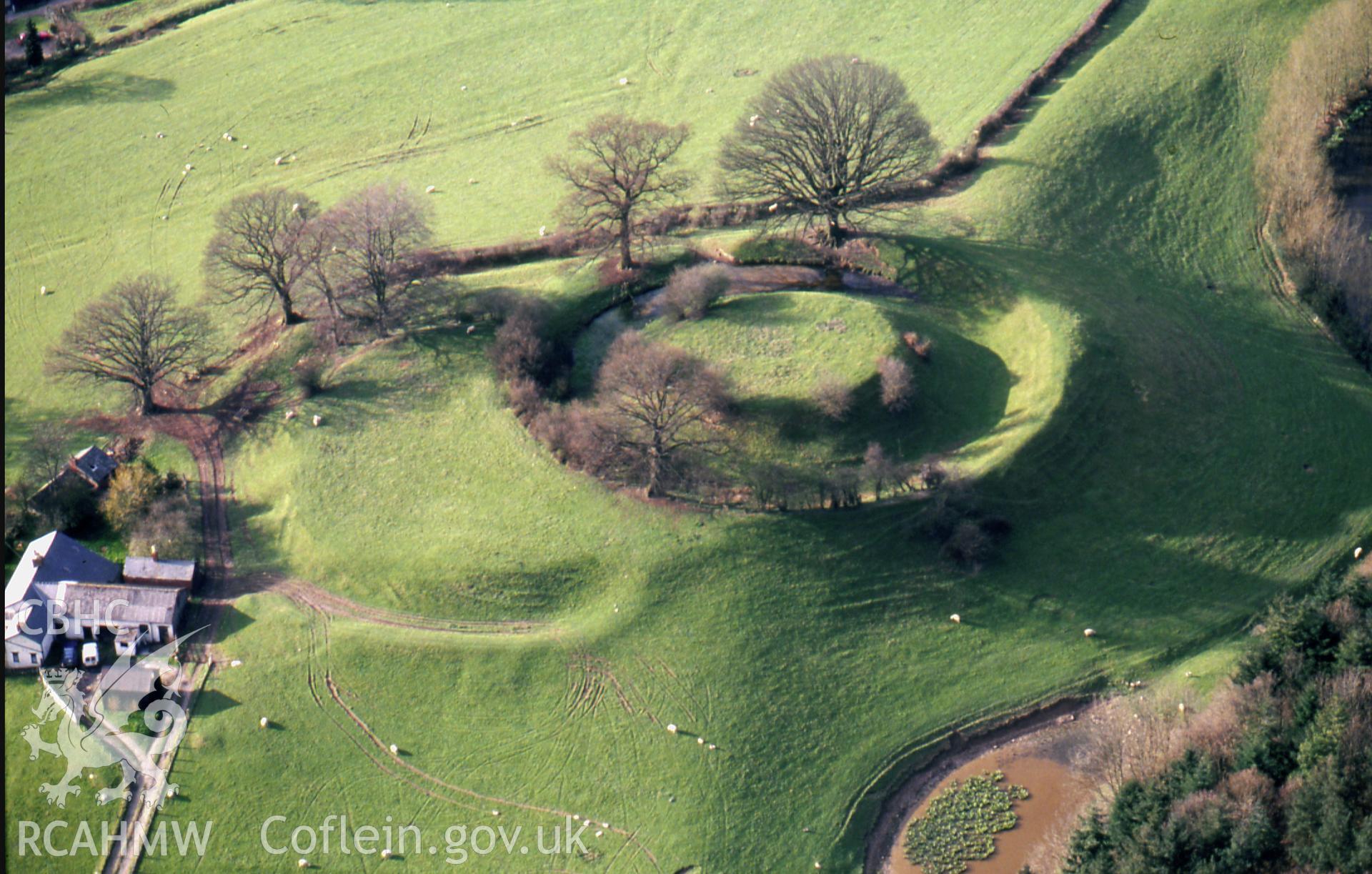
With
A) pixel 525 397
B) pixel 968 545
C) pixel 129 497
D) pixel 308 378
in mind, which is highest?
pixel 308 378

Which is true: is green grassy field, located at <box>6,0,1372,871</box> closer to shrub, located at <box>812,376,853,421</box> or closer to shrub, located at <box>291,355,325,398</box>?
shrub, located at <box>291,355,325,398</box>

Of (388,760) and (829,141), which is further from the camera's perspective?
(829,141)

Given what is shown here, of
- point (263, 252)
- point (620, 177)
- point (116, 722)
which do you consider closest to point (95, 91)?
point (263, 252)

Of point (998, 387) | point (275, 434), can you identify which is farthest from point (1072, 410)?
point (275, 434)

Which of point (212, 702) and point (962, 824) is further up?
point (212, 702)

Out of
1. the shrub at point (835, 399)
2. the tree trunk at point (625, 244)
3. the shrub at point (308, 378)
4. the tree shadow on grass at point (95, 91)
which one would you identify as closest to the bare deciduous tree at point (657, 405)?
the shrub at point (835, 399)

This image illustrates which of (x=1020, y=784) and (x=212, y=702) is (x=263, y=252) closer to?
(x=212, y=702)

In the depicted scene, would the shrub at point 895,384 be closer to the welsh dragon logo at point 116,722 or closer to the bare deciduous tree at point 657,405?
the bare deciduous tree at point 657,405
